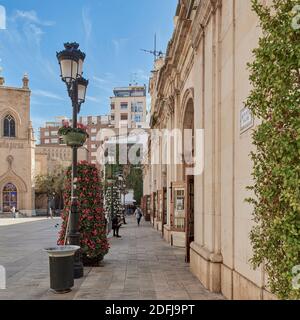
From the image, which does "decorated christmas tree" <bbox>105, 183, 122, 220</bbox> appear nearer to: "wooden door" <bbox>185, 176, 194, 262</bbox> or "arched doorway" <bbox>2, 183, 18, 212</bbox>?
"wooden door" <bbox>185, 176, 194, 262</bbox>

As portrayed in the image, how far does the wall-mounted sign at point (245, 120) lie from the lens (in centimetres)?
610

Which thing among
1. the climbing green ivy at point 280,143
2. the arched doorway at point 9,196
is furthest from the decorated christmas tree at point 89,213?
the arched doorway at point 9,196

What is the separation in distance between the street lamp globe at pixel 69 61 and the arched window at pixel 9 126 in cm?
4513

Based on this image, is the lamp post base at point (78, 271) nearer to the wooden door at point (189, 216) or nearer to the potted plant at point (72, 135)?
the potted plant at point (72, 135)

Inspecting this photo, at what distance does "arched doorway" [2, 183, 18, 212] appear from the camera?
50.5 m

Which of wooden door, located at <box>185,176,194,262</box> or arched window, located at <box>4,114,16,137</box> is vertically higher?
arched window, located at <box>4,114,16,137</box>

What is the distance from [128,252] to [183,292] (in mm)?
6792

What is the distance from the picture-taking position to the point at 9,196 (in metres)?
51.0

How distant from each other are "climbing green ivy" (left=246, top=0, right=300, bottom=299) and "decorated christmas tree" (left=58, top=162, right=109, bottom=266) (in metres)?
7.88

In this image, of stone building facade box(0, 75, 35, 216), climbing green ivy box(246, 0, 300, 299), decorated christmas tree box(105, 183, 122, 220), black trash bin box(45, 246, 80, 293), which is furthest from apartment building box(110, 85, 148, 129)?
climbing green ivy box(246, 0, 300, 299)

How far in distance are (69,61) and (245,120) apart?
16.1 ft

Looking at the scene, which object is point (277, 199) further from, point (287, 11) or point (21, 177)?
point (21, 177)

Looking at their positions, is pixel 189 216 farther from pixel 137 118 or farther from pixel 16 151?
pixel 137 118
